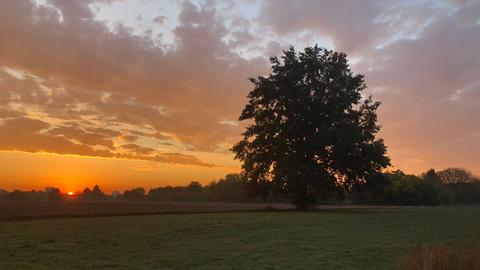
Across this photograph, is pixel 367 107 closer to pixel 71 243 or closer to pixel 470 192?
pixel 71 243

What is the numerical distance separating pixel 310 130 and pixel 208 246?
3696cm

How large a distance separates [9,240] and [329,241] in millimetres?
14641

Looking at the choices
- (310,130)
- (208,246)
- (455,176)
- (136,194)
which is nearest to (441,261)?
(208,246)

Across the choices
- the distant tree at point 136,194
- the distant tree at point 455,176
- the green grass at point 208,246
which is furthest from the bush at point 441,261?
the distant tree at point 455,176

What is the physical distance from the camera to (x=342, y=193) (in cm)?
5762

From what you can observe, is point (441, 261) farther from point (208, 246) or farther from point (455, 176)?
point (455, 176)

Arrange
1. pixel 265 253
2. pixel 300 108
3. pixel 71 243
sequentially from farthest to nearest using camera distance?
pixel 300 108, pixel 71 243, pixel 265 253

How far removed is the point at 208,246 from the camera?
846 inches

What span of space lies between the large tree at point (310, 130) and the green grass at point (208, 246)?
77.3ft

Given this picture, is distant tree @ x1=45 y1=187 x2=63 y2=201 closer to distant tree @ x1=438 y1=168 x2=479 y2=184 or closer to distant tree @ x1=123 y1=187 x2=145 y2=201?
distant tree @ x1=123 y1=187 x2=145 y2=201

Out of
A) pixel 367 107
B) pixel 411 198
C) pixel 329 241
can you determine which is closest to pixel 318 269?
pixel 329 241

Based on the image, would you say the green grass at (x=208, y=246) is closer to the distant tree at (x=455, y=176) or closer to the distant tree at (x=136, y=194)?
the distant tree at (x=136, y=194)

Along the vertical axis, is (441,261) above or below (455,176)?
below

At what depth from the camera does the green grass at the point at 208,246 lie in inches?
675
